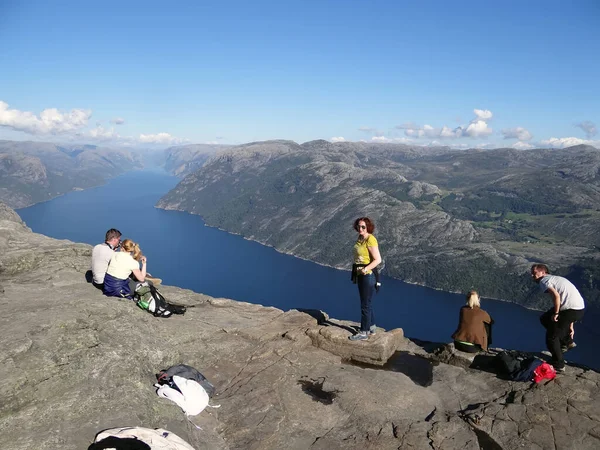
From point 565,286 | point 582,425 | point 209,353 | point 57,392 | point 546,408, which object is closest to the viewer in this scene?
point 57,392

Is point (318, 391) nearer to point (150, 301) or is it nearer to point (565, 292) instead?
point (150, 301)

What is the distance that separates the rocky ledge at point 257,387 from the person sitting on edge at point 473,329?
2.30ft

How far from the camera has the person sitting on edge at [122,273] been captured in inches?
630

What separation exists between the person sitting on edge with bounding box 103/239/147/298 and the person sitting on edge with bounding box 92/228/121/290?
36 cm

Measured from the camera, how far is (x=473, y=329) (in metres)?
15.9

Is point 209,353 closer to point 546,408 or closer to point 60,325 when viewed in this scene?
point 60,325

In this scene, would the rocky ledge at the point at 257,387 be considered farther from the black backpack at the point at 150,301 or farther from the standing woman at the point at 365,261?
the standing woman at the point at 365,261

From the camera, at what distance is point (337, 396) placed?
514 inches

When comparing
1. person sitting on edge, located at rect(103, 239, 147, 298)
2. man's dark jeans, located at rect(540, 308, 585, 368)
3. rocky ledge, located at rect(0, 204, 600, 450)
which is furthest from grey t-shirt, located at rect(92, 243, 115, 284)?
man's dark jeans, located at rect(540, 308, 585, 368)

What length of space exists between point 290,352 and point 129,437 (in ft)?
26.9

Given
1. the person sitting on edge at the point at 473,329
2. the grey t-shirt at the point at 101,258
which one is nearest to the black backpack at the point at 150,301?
the grey t-shirt at the point at 101,258

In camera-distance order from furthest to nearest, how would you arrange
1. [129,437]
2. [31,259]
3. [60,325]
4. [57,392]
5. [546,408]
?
[31,259] → [60,325] → [546,408] → [57,392] → [129,437]

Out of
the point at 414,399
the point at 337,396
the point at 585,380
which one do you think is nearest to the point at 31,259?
the point at 337,396

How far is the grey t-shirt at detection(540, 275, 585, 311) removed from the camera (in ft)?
44.7
